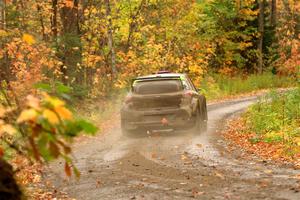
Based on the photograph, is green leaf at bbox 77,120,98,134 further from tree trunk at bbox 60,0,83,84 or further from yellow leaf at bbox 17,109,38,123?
tree trunk at bbox 60,0,83,84

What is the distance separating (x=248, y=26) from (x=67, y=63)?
21.3 m

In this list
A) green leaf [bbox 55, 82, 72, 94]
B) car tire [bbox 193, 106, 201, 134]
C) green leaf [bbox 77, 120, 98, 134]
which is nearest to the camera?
green leaf [bbox 77, 120, 98, 134]

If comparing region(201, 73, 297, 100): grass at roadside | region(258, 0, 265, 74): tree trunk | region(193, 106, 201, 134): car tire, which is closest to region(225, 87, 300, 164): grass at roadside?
region(193, 106, 201, 134): car tire

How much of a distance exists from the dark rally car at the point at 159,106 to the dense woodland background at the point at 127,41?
124 inches

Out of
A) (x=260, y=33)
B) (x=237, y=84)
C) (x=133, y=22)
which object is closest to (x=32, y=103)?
(x=133, y=22)

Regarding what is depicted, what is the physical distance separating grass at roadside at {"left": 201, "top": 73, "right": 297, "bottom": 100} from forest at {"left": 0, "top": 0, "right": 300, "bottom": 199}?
0.21ft

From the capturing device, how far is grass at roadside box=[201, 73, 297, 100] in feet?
106

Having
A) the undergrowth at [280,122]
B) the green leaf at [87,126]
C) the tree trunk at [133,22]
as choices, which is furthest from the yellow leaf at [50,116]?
the tree trunk at [133,22]

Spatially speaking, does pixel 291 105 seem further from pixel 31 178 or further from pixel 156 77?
pixel 31 178

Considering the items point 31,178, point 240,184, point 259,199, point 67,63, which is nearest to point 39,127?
point 259,199

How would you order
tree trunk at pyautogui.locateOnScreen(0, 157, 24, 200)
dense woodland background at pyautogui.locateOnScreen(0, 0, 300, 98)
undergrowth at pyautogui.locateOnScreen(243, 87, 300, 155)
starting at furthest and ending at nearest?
dense woodland background at pyautogui.locateOnScreen(0, 0, 300, 98) → undergrowth at pyautogui.locateOnScreen(243, 87, 300, 155) → tree trunk at pyautogui.locateOnScreen(0, 157, 24, 200)

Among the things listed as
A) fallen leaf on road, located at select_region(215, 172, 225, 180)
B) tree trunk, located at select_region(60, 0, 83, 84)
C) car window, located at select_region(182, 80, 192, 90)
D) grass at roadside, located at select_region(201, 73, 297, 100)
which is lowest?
grass at roadside, located at select_region(201, 73, 297, 100)

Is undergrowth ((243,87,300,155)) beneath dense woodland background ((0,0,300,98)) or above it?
beneath

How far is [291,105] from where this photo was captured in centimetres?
1680
